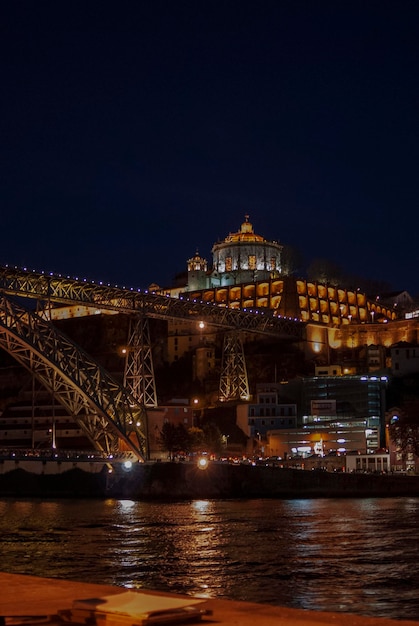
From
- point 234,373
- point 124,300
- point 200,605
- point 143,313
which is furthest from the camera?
point 234,373

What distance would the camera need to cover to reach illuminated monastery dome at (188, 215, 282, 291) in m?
121

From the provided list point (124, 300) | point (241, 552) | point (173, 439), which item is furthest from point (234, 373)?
point (241, 552)

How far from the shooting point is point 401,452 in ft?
219

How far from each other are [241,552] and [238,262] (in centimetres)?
9881

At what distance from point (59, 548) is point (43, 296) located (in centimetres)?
3548

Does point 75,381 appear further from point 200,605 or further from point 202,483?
point 200,605

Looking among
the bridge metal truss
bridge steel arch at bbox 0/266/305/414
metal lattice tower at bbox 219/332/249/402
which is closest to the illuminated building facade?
bridge steel arch at bbox 0/266/305/414

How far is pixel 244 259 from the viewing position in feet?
405

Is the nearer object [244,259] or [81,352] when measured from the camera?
[81,352]

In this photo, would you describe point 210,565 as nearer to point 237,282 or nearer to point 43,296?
point 43,296

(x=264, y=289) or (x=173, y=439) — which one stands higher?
(x=264, y=289)

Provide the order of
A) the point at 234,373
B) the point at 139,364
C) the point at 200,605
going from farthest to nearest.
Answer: the point at 234,373
the point at 139,364
the point at 200,605

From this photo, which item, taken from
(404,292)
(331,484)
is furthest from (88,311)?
(331,484)

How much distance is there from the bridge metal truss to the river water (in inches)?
485
